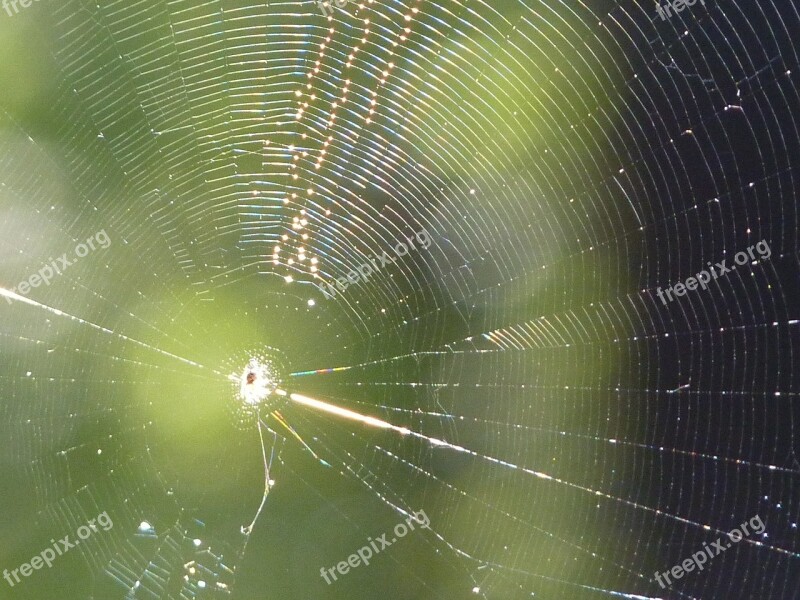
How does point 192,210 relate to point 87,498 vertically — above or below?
above

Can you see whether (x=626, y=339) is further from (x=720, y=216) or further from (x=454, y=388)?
(x=454, y=388)

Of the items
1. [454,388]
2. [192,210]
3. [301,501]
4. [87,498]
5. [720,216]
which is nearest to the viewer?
A: [720,216]

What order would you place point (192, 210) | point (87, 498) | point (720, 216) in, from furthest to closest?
point (87, 498)
point (192, 210)
point (720, 216)

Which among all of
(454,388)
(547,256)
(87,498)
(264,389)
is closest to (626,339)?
(547,256)

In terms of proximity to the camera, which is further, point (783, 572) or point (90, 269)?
point (90, 269)

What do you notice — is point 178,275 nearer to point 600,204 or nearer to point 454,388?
point 454,388

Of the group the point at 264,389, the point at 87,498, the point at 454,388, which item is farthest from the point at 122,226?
the point at 454,388

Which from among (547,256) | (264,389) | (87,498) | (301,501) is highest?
(547,256)
